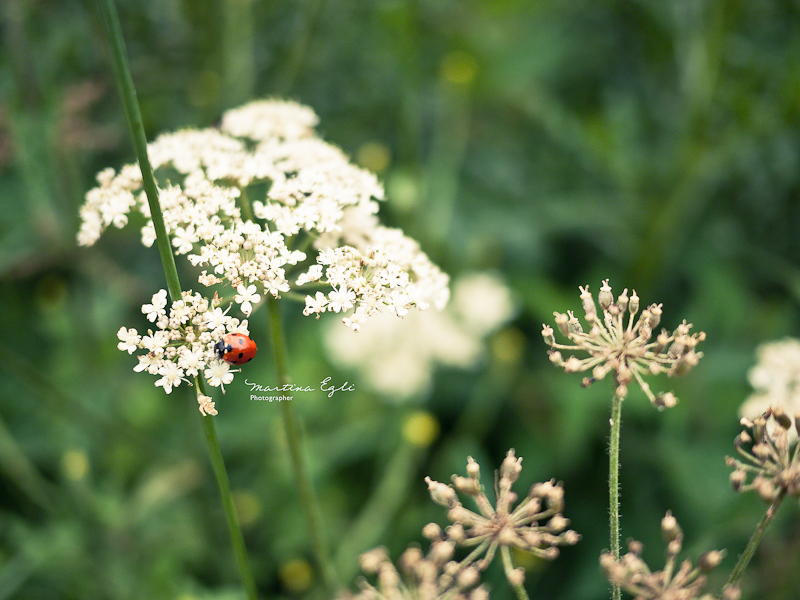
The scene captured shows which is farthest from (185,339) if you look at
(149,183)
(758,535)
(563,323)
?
(758,535)

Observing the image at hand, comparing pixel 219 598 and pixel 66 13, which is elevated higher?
pixel 66 13

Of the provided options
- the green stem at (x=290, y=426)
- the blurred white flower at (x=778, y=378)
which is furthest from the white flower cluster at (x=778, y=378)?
the green stem at (x=290, y=426)

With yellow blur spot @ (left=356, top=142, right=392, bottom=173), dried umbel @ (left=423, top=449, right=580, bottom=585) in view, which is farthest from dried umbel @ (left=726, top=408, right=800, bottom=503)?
yellow blur spot @ (left=356, top=142, right=392, bottom=173)

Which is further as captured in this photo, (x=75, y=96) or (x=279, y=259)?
(x=75, y=96)

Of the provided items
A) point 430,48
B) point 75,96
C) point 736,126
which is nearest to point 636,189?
point 736,126

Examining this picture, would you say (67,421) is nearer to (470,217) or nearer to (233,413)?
(233,413)

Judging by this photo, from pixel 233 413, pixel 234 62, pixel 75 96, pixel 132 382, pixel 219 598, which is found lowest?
pixel 219 598

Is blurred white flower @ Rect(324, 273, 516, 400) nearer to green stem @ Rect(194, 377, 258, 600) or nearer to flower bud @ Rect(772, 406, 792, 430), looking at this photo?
green stem @ Rect(194, 377, 258, 600)

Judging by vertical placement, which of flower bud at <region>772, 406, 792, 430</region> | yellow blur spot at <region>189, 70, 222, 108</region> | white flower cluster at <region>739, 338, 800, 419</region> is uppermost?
yellow blur spot at <region>189, 70, 222, 108</region>

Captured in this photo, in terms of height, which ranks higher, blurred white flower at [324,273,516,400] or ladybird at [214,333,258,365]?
blurred white flower at [324,273,516,400]
